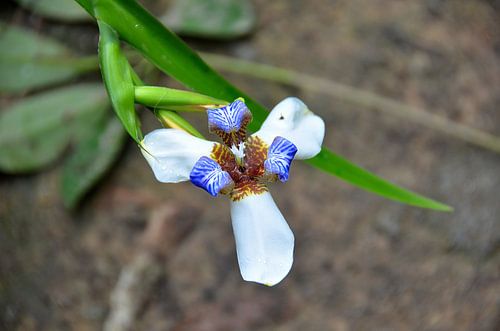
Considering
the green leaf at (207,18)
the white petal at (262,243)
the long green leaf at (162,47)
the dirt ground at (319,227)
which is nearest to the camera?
the white petal at (262,243)

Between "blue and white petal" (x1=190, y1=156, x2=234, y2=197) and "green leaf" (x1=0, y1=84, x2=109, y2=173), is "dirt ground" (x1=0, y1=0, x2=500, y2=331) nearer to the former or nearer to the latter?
"green leaf" (x1=0, y1=84, x2=109, y2=173)

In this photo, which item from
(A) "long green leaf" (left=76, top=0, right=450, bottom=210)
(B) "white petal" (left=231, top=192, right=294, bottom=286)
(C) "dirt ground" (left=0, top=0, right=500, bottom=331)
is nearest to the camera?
(B) "white petal" (left=231, top=192, right=294, bottom=286)

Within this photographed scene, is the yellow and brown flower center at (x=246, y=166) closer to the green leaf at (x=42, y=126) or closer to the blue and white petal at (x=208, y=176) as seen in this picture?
the blue and white petal at (x=208, y=176)

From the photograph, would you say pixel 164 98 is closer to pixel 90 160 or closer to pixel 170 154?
pixel 170 154

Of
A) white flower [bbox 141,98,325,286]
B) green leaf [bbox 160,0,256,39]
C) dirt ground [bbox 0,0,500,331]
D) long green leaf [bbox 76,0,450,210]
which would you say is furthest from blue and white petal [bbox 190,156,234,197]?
green leaf [bbox 160,0,256,39]

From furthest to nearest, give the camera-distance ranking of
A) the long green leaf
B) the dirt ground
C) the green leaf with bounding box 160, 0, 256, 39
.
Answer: the green leaf with bounding box 160, 0, 256, 39 → the dirt ground → the long green leaf

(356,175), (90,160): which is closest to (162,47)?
(356,175)

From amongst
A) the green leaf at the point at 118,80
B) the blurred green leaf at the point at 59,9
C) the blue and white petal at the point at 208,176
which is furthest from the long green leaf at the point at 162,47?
the blurred green leaf at the point at 59,9

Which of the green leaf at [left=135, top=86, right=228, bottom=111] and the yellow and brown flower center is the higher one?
the green leaf at [left=135, top=86, right=228, bottom=111]
